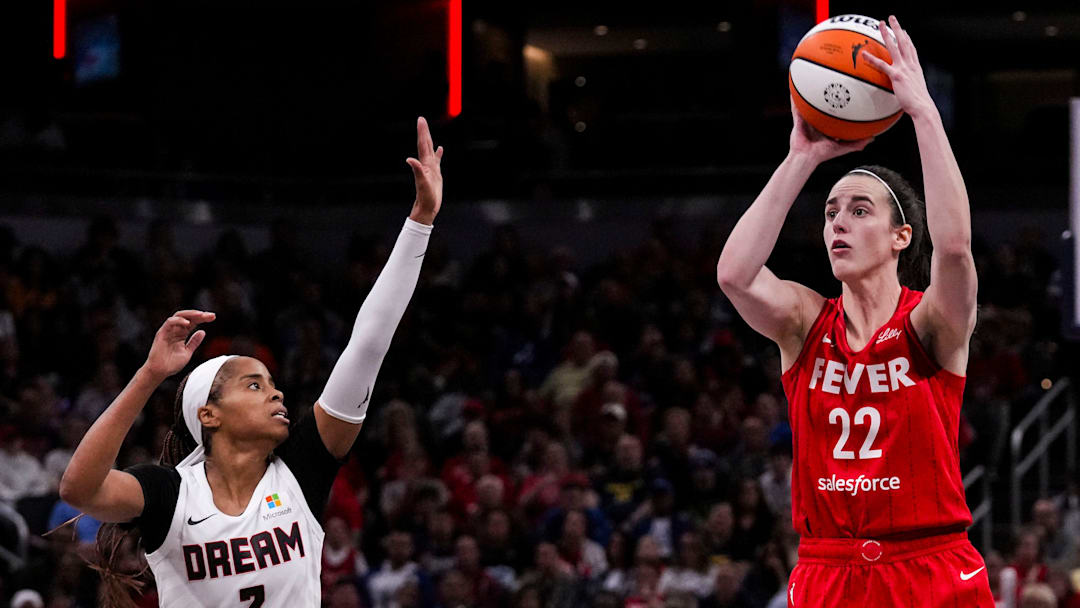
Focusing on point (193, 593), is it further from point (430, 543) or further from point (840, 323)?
point (430, 543)

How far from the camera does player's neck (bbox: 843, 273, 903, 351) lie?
3.94 m

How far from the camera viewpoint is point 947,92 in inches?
675

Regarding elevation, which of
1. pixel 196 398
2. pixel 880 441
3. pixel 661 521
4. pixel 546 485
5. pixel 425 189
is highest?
pixel 425 189

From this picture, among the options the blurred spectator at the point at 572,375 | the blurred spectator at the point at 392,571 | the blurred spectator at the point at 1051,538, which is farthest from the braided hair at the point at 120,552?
the blurred spectator at the point at 572,375

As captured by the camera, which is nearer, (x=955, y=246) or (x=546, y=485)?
(x=955, y=246)

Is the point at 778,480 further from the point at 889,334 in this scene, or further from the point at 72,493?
the point at 72,493

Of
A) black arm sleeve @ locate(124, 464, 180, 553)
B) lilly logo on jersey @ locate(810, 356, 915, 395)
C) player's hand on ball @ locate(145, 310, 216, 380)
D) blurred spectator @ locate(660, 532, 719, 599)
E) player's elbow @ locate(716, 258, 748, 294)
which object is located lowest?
blurred spectator @ locate(660, 532, 719, 599)

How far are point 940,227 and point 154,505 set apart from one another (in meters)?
2.12

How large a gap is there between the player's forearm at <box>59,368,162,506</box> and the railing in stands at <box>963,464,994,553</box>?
275 inches

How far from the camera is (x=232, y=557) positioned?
13.3 ft

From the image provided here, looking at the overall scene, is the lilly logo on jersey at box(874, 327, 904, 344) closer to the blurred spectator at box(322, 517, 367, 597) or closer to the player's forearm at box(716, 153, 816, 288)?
the player's forearm at box(716, 153, 816, 288)

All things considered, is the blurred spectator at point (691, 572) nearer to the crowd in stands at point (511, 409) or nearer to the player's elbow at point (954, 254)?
→ the crowd in stands at point (511, 409)

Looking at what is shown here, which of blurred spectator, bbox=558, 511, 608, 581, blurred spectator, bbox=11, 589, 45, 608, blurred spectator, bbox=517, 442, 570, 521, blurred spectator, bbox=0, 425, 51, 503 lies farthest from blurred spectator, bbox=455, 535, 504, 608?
blurred spectator, bbox=0, 425, 51, 503

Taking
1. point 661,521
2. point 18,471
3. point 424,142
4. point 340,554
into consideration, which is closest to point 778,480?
point 661,521
